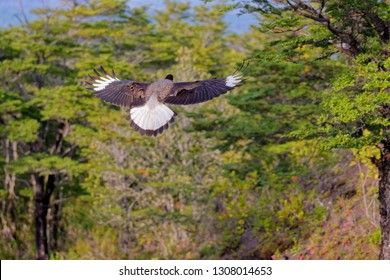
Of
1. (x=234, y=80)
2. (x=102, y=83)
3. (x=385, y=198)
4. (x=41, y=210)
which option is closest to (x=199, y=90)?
(x=234, y=80)

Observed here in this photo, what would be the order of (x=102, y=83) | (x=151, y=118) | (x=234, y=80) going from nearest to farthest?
1. (x=151, y=118)
2. (x=234, y=80)
3. (x=102, y=83)

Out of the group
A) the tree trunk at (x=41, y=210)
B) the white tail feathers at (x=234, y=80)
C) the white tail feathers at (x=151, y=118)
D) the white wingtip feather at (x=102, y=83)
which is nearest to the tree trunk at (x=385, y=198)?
the white tail feathers at (x=234, y=80)

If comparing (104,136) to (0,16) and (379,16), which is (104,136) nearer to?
(379,16)

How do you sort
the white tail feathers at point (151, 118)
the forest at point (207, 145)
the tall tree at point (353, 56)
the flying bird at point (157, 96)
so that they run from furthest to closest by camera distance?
the forest at point (207, 145)
the tall tree at point (353, 56)
the flying bird at point (157, 96)
the white tail feathers at point (151, 118)

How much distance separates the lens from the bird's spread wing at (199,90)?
6.81 m

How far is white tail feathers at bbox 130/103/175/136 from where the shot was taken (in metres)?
6.44

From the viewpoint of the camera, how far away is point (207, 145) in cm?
1741

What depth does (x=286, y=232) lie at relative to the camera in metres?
13.4

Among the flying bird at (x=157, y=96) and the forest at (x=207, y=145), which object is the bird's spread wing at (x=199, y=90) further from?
the forest at (x=207, y=145)

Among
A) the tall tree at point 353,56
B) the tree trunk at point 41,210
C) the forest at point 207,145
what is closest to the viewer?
the tall tree at point 353,56

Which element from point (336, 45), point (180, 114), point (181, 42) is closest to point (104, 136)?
point (180, 114)

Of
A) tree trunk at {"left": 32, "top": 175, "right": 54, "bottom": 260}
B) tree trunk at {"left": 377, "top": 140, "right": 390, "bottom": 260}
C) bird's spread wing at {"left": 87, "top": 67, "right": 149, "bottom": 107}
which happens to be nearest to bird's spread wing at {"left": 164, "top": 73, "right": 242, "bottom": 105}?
bird's spread wing at {"left": 87, "top": 67, "right": 149, "bottom": 107}

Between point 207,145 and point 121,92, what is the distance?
10119 mm

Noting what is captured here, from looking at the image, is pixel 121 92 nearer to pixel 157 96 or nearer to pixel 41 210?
pixel 157 96
